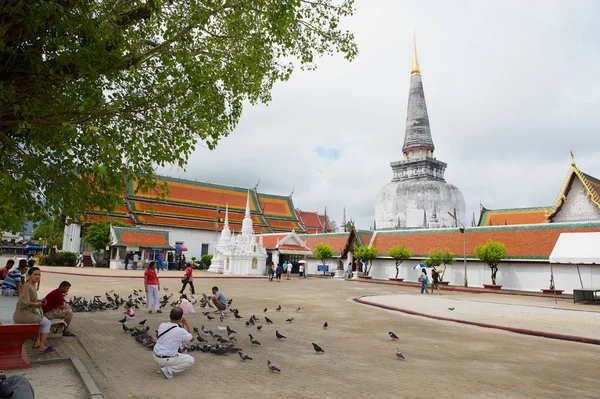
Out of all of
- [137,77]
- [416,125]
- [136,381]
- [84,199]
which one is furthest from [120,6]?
[416,125]

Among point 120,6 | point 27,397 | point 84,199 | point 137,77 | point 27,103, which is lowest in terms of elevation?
point 27,397

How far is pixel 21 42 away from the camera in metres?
6.70

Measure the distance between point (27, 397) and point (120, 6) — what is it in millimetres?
6736

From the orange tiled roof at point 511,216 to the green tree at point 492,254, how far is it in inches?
576

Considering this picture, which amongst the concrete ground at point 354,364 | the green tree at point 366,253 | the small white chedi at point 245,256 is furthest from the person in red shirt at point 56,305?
the small white chedi at point 245,256

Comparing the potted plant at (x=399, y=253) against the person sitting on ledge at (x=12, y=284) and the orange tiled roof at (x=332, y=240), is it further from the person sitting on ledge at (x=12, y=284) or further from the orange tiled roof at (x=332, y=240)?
the person sitting on ledge at (x=12, y=284)

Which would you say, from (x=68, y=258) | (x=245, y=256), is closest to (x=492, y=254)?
(x=245, y=256)

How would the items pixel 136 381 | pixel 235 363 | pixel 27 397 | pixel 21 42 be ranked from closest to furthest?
1. pixel 27 397
2. pixel 136 381
3. pixel 21 42
4. pixel 235 363

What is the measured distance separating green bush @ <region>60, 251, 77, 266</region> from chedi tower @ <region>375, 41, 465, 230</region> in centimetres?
4295

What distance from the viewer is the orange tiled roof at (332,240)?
43.9 meters

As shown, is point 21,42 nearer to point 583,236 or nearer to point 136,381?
point 136,381

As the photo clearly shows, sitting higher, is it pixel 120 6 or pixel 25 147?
pixel 120 6

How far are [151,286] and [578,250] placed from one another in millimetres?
19838

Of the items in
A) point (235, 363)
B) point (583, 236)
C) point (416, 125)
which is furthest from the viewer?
point (416, 125)
